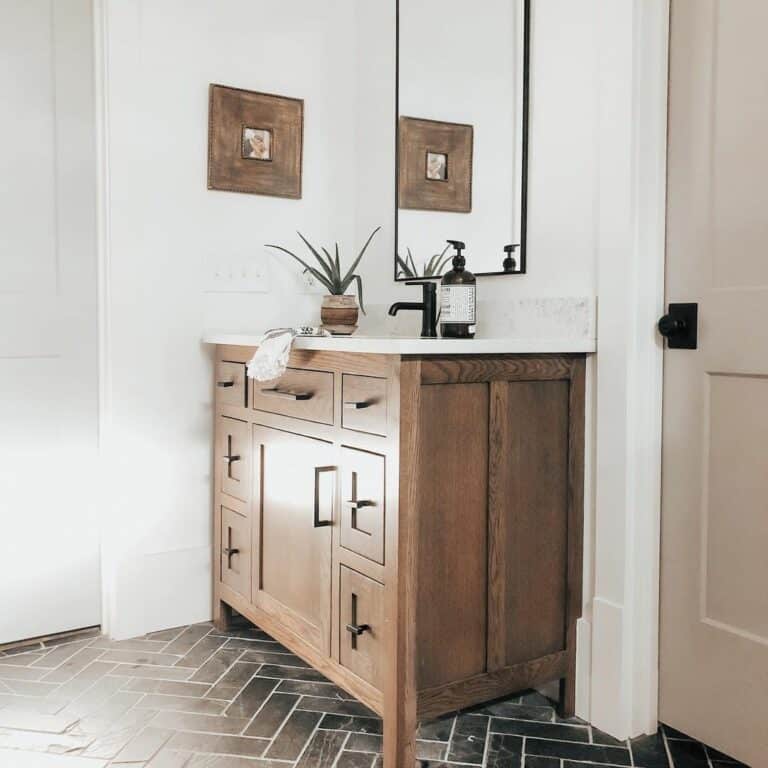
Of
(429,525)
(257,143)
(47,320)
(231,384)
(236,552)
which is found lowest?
(236,552)

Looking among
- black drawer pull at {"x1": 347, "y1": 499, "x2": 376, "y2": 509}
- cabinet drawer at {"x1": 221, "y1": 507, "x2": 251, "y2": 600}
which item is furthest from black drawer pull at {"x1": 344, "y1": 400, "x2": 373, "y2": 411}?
cabinet drawer at {"x1": 221, "y1": 507, "x2": 251, "y2": 600}

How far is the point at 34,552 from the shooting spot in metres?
2.62

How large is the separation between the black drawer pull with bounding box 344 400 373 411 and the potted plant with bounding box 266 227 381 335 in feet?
2.27

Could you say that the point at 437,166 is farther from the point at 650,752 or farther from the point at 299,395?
the point at 650,752

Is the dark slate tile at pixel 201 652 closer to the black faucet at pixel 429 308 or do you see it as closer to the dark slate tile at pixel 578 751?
the dark slate tile at pixel 578 751

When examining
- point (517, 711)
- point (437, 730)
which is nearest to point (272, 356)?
point (437, 730)

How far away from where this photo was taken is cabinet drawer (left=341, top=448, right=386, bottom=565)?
1.86 m

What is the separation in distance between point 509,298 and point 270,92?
1.26m

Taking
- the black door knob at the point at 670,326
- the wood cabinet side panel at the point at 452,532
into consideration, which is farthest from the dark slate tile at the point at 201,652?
the black door knob at the point at 670,326

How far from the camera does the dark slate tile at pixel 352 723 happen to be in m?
2.04

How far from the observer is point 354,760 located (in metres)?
1.89

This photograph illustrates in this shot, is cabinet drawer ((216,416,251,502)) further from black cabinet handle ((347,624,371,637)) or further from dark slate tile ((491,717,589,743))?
dark slate tile ((491,717,589,743))

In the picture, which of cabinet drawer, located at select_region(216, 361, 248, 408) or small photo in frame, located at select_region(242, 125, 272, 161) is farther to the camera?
small photo in frame, located at select_region(242, 125, 272, 161)

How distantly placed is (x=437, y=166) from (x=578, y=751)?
1778 mm
